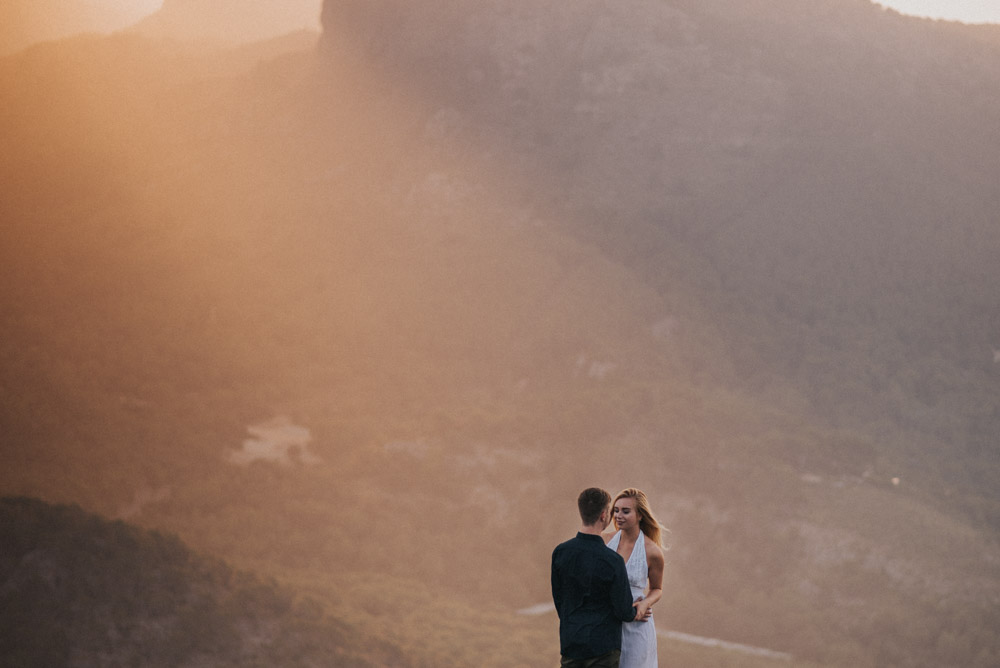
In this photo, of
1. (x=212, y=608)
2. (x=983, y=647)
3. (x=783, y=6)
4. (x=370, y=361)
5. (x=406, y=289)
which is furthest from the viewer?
(x=783, y=6)

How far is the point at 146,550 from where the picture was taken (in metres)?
28.0

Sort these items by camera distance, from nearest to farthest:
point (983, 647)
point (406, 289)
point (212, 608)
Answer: point (212, 608), point (983, 647), point (406, 289)

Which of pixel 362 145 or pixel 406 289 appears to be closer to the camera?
pixel 406 289

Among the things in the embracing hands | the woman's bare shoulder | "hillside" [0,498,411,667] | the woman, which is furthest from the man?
"hillside" [0,498,411,667]

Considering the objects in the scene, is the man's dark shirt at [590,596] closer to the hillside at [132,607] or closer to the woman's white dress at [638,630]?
the woman's white dress at [638,630]

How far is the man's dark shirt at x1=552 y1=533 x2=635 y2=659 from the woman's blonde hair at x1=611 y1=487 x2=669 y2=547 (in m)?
0.54

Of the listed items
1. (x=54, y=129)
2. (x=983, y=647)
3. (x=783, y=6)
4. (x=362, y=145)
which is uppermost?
(x=783, y=6)

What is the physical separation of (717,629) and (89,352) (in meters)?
42.3

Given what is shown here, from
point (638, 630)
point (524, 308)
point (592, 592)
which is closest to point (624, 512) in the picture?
point (592, 592)

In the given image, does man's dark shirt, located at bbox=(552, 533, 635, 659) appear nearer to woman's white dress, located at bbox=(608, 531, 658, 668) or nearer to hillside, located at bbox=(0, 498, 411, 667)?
woman's white dress, located at bbox=(608, 531, 658, 668)

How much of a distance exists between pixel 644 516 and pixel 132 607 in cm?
2158

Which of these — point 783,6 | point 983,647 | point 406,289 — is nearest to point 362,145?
point 406,289

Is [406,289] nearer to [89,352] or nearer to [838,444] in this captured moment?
[89,352]

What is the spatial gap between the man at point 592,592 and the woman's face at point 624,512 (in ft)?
0.32
